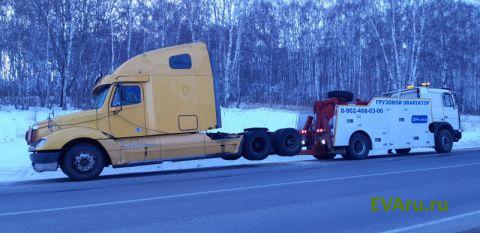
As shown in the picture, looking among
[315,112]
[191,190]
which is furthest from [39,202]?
[315,112]

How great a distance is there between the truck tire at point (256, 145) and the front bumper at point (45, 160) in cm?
568

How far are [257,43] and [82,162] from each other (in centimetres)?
3413

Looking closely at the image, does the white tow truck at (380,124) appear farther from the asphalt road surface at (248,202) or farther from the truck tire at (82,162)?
the truck tire at (82,162)

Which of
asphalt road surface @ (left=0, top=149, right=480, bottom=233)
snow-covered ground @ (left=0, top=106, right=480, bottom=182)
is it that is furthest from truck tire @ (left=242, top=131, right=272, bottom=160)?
asphalt road surface @ (left=0, top=149, right=480, bottom=233)

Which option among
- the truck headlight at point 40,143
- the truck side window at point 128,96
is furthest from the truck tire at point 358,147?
the truck headlight at point 40,143

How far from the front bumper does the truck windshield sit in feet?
6.24

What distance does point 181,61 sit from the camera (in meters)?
14.9

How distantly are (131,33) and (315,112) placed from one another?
1857cm

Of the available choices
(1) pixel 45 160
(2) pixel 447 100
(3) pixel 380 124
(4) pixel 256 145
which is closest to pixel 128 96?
(1) pixel 45 160

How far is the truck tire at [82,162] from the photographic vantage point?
13.0 m

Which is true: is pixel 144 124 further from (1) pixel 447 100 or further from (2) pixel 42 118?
(1) pixel 447 100

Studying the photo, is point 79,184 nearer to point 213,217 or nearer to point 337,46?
point 213,217

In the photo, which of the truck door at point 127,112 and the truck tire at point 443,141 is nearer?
the truck door at point 127,112

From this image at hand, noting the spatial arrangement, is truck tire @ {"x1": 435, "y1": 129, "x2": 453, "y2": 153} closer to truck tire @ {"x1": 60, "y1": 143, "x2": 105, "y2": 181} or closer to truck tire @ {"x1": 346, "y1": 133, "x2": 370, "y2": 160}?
truck tire @ {"x1": 346, "y1": 133, "x2": 370, "y2": 160}
